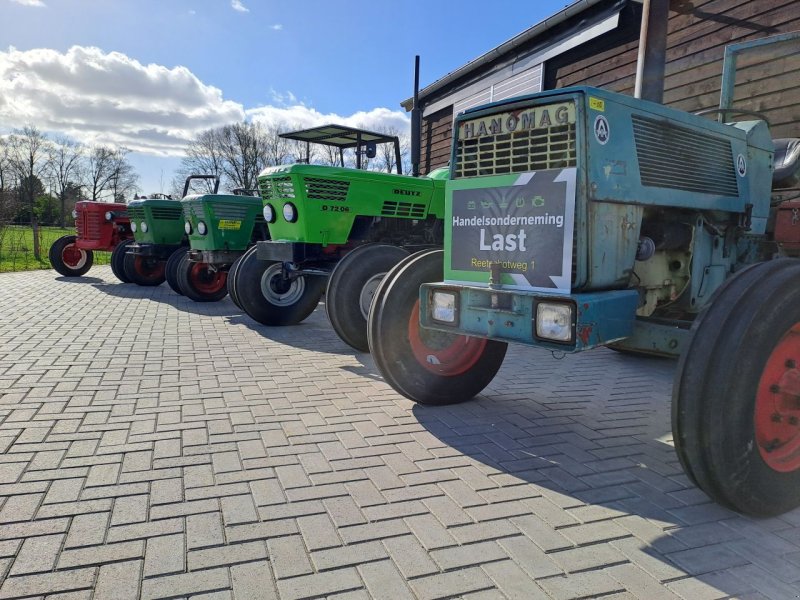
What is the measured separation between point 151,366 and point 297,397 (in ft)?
5.28

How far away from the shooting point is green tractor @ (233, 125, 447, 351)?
5562 millimetres

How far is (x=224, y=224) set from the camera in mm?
8883

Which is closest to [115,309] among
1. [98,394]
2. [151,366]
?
[151,366]

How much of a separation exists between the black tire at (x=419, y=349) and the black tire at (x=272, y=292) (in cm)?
348

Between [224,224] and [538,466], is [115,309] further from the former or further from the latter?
[538,466]

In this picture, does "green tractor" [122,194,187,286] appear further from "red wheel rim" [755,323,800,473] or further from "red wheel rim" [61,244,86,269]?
"red wheel rim" [755,323,800,473]

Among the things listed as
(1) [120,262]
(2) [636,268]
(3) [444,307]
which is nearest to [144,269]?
(1) [120,262]

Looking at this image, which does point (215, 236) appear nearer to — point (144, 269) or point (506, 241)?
point (144, 269)

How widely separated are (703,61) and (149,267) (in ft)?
34.5

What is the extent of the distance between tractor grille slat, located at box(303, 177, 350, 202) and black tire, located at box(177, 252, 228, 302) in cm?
360

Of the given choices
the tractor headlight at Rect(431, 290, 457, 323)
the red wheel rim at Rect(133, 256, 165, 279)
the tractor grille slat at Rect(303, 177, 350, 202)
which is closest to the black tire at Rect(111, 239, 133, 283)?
the red wheel rim at Rect(133, 256, 165, 279)

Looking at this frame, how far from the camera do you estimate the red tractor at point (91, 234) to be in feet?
42.7

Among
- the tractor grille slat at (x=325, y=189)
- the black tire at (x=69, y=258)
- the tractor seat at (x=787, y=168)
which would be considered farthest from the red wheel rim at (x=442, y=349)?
the black tire at (x=69, y=258)

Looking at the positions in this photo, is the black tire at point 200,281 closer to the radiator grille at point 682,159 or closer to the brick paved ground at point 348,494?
the brick paved ground at point 348,494
